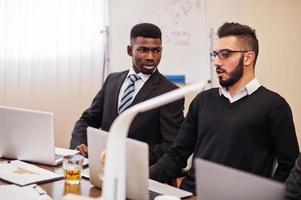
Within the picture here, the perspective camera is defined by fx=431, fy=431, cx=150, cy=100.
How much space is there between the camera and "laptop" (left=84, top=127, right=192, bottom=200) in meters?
1.26

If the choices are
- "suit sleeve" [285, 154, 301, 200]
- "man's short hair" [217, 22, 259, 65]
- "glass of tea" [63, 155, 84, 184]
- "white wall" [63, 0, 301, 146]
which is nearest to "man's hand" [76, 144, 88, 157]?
"glass of tea" [63, 155, 84, 184]

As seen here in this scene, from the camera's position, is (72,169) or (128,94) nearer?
(72,169)

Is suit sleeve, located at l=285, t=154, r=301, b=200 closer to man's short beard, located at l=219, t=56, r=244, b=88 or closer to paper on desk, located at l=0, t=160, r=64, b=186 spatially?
man's short beard, located at l=219, t=56, r=244, b=88

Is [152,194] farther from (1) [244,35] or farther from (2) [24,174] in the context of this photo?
(1) [244,35]

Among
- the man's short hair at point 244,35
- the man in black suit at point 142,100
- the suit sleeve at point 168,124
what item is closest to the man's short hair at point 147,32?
the man in black suit at point 142,100

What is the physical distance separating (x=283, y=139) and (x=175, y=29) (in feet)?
5.39

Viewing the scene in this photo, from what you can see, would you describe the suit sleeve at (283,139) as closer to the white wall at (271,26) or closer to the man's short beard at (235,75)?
the man's short beard at (235,75)

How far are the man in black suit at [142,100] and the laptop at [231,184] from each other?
1.21 metres

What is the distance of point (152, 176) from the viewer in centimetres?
191

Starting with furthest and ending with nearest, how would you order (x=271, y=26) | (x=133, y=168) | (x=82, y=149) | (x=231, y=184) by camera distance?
(x=271, y=26) < (x=82, y=149) < (x=133, y=168) < (x=231, y=184)

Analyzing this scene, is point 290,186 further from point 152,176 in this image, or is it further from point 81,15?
point 81,15

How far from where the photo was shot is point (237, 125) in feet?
6.13

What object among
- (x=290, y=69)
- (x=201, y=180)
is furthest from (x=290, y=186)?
(x=290, y=69)

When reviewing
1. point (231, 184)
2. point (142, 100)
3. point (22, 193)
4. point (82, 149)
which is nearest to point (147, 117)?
point (142, 100)
